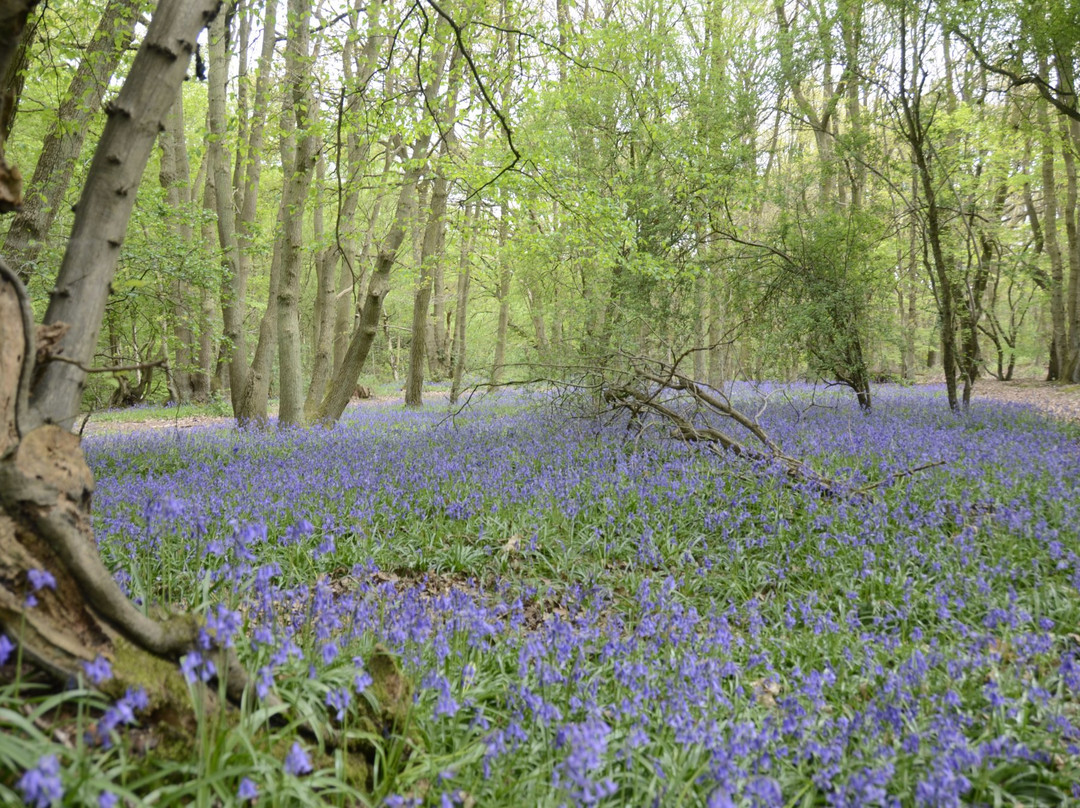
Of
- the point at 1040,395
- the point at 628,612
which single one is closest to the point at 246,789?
the point at 628,612

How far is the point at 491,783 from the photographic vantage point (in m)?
2.11

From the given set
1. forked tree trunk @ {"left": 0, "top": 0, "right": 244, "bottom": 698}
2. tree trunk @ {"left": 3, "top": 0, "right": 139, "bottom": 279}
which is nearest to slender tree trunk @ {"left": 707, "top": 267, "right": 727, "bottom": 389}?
tree trunk @ {"left": 3, "top": 0, "right": 139, "bottom": 279}

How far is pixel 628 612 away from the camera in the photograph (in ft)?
12.5

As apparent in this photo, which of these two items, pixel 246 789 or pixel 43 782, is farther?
pixel 246 789

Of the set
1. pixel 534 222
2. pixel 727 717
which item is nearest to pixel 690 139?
pixel 534 222

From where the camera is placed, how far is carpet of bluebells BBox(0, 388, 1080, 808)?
205 centimetres

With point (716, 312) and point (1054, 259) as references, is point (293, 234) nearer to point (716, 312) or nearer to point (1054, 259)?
point (716, 312)

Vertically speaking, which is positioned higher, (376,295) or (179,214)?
(179,214)

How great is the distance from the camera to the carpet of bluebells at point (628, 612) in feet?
6.74

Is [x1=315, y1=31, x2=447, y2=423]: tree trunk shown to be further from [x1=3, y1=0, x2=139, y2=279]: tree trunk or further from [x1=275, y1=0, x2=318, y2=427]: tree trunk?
[x1=3, y1=0, x2=139, y2=279]: tree trunk

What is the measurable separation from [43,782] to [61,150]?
8762 mm

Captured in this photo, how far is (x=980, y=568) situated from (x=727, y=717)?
2.52m

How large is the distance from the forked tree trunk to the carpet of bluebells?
7.9 inches

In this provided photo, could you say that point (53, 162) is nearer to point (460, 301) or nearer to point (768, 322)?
point (768, 322)
